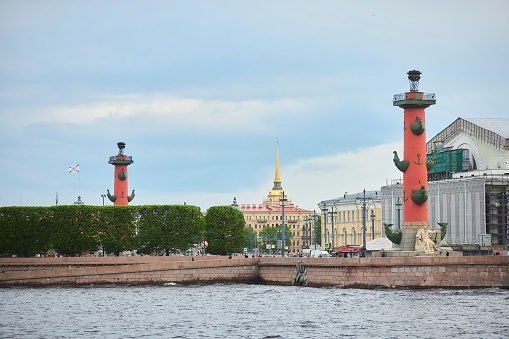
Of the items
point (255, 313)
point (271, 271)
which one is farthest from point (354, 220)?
point (255, 313)

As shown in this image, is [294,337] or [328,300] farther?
[328,300]

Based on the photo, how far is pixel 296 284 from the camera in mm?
66312

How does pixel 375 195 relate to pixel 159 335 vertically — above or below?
above

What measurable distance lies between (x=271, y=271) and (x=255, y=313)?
18713 mm

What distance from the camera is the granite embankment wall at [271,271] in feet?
192

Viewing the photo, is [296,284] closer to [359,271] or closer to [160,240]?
[359,271]

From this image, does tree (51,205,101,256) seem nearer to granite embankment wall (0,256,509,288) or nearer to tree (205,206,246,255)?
granite embankment wall (0,256,509,288)

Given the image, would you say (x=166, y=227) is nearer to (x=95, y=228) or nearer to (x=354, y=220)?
(x=95, y=228)

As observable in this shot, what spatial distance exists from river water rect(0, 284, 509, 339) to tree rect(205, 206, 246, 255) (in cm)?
2017

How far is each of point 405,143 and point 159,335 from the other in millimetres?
27202

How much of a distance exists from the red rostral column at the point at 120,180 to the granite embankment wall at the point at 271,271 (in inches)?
727

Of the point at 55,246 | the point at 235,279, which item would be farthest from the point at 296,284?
the point at 55,246

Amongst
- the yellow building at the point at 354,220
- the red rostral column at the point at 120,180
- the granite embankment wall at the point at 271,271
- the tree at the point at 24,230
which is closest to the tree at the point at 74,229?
the tree at the point at 24,230

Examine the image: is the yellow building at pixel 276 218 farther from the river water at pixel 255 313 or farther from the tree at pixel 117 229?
the river water at pixel 255 313
